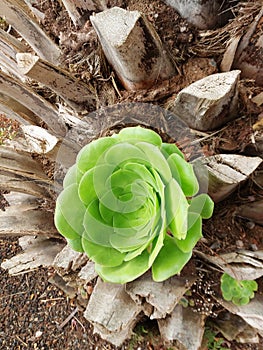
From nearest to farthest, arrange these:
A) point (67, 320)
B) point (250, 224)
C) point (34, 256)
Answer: point (250, 224) < point (34, 256) < point (67, 320)

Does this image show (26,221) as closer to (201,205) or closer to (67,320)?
(201,205)

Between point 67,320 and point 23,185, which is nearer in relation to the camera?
point 23,185

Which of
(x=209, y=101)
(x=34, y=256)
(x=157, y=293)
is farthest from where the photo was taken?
(x=34, y=256)

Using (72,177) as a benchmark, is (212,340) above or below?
below

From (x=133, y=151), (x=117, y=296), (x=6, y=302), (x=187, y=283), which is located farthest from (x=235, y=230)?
(x=6, y=302)

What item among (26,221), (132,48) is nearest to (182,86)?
(132,48)

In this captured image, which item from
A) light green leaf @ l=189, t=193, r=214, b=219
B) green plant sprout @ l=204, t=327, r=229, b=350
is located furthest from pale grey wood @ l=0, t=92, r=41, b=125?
green plant sprout @ l=204, t=327, r=229, b=350
